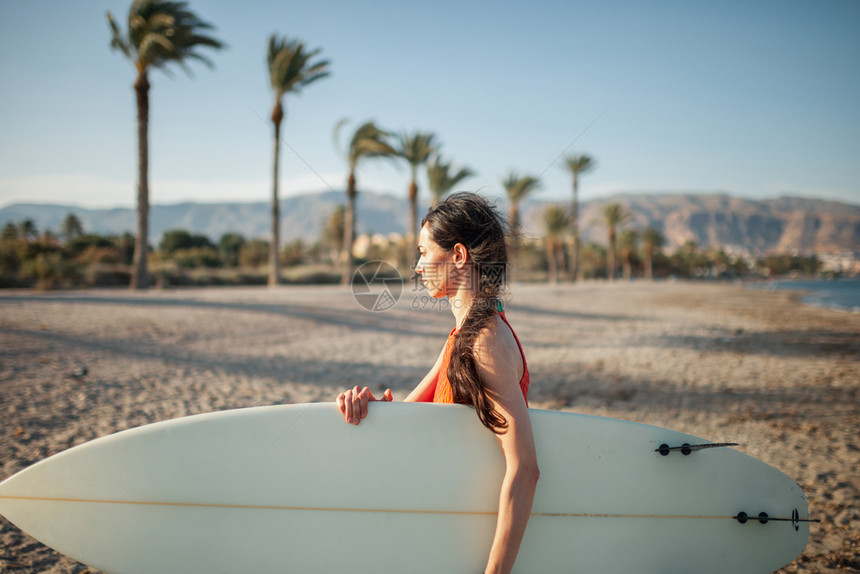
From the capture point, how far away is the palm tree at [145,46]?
12.6m

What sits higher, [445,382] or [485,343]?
[485,343]

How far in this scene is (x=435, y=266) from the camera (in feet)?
4.61

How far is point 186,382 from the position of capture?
4754 millimetres

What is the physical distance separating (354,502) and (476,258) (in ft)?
3.47

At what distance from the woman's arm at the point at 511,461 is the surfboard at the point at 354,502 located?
0.44 meters

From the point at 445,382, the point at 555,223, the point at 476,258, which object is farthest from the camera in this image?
the point at 555,223

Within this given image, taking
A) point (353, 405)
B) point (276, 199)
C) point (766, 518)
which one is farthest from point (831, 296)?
point (353, 405)

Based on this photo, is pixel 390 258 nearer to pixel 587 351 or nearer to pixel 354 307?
pixel 354 307

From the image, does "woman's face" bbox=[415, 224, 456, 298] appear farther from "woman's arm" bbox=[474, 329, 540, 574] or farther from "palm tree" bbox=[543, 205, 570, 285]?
"palm tree" bbox=[543, 205, 570, 285]

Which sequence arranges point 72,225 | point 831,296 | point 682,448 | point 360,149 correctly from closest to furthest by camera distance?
point 682,448 → point 360,149 → point 831,296 → point 72,225

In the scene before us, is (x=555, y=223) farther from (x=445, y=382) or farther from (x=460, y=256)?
(x=460, y=256)

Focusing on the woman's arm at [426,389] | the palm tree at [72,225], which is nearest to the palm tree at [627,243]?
the woman's arm at [426,389]

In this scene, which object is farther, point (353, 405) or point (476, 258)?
point (353, 405)

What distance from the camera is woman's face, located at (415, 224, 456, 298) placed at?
1.39 metres
